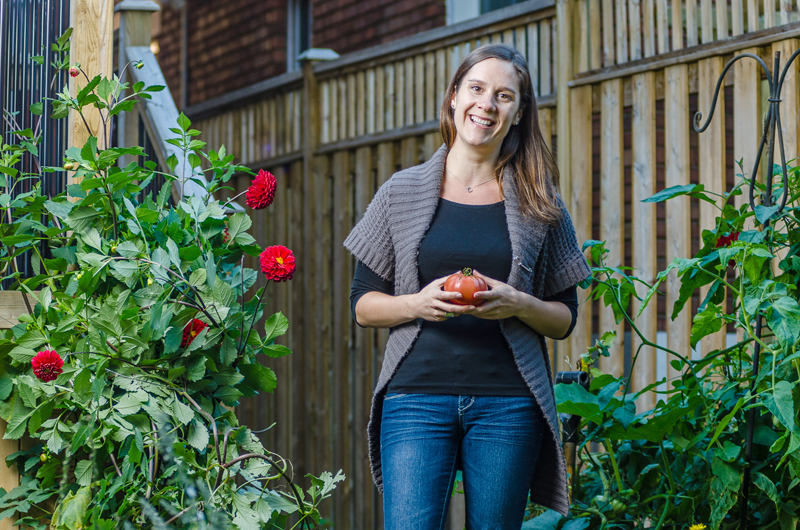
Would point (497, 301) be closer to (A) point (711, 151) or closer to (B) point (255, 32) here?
(A) point (711, 151)

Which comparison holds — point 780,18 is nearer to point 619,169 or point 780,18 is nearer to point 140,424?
point 619,169

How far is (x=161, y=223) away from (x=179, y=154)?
3.24 feet

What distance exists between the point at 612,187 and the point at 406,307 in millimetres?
2009

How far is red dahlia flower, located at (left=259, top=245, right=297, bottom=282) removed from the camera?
1949 millimetres

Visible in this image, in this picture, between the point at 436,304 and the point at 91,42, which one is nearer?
the point at 436,304

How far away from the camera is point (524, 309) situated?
Result: 1.73 metres

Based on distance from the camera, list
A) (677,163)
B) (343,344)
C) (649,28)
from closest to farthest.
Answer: (677,163) < (649,28) < (343,344)

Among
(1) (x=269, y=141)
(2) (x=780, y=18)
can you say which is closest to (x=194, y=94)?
(1) (x=269, y=141)

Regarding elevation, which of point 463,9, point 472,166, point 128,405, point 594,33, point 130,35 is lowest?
point 128,405

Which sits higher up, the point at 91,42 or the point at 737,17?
the point at 737,17

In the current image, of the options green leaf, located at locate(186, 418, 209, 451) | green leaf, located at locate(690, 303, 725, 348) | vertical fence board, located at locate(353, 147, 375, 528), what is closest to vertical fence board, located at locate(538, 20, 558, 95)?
vertical fence board, located at locate(353, 147, 375, 528)

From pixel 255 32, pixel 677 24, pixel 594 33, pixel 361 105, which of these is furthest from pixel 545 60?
pixel 255 32

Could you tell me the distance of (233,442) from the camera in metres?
1.99

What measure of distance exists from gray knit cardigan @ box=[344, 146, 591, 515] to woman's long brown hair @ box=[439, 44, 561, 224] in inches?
1.1
